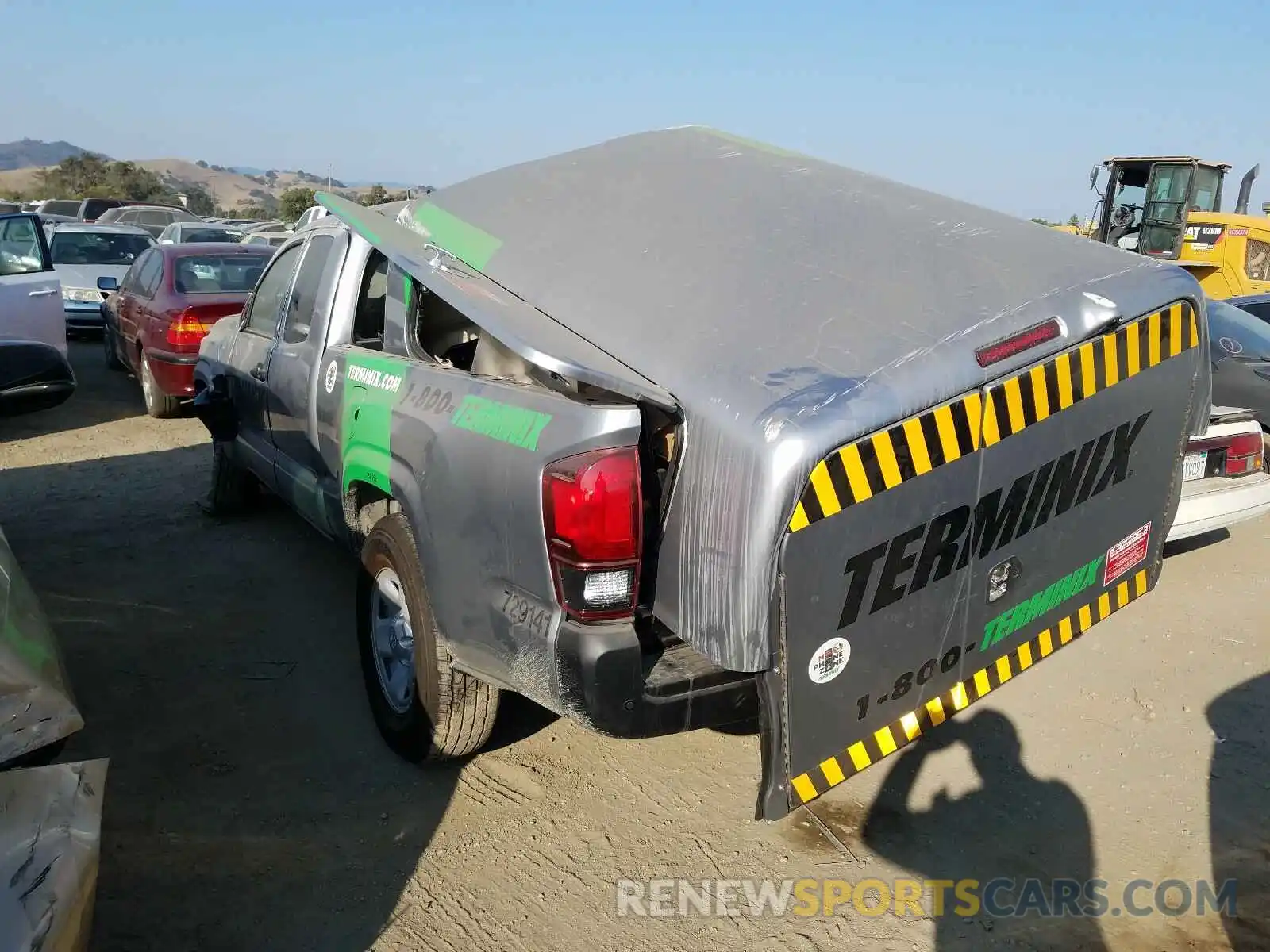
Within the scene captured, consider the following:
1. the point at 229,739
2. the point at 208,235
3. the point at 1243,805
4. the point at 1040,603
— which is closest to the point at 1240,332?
the point at 1243,805

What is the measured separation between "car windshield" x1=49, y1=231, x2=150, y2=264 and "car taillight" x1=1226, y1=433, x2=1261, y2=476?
45.7 ft

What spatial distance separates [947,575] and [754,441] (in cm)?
78

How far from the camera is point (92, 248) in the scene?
46.5 feet

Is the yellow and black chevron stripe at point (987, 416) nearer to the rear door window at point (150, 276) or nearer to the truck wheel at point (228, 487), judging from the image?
the truck wheel at point (228, 487)

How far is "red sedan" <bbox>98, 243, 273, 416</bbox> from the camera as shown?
27.7ft

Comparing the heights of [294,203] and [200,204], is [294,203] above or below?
above

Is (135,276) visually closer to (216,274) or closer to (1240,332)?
(216,274)

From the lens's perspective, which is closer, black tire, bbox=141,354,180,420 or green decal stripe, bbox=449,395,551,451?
green decal stripe, bbox=449,395,551,451

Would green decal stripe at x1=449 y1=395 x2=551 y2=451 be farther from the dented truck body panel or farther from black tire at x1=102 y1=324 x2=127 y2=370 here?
black tire at x1=102 y1=324 x2=127 y2=370

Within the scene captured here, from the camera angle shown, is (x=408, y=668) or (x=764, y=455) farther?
(x=408, y=668)

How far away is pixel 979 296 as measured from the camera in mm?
2625

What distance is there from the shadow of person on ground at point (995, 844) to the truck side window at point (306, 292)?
3.21 meters

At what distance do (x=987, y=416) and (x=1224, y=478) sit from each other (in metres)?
3.28

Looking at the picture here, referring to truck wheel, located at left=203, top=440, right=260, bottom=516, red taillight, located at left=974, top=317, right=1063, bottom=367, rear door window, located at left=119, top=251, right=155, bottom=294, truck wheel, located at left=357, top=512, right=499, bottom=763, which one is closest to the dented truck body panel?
truck wheel, located at left=357, top=512, right=499, bottom=763
